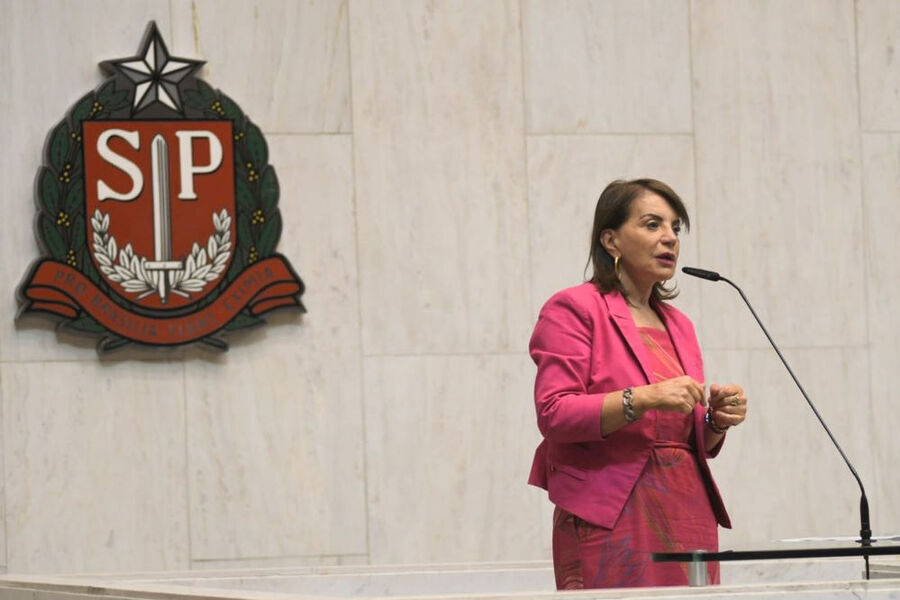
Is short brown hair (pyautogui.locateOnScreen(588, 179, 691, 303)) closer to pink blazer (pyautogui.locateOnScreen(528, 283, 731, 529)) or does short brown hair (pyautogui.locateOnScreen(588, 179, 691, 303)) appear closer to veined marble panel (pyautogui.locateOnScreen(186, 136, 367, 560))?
pink blazer (pyautogui.locateOnScreen(528, 283, 731, 529))

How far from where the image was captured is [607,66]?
5.14 m

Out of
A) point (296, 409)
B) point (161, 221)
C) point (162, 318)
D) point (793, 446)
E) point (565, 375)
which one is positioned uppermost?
point (161, 221)

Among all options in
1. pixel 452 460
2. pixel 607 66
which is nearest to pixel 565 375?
pixel 452 460

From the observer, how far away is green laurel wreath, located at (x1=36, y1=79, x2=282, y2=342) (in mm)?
4738

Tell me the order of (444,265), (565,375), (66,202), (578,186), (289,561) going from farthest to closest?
(578,186), (444,265), (289,561), (66,202), (565,375)

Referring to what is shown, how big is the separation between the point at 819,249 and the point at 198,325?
223 centimetres

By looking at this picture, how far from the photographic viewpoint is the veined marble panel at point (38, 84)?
187 inches

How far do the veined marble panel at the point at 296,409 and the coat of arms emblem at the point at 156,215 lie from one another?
0.09m

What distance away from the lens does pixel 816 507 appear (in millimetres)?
5215

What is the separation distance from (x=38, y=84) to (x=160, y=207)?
569mm

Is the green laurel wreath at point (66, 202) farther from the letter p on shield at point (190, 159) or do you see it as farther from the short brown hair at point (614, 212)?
the short brown hair at point (614, 212)

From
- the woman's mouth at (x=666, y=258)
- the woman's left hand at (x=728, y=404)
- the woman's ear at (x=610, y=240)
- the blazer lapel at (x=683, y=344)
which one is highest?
the woman's ear at (x=610, y=240)

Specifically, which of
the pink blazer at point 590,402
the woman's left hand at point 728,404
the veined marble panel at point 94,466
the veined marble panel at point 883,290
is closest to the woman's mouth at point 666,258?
the pink blazer at point 590,402

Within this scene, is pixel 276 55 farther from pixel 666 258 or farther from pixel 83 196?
pixel 666 258
